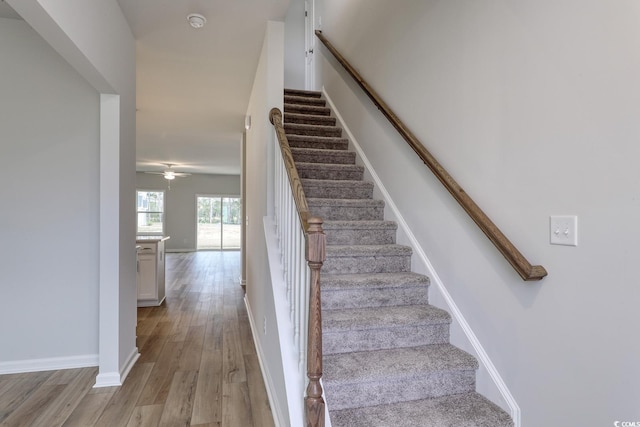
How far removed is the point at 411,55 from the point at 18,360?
3.84 metres

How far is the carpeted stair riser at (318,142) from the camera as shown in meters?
3.48

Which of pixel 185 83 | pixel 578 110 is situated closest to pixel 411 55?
pixel 578 110

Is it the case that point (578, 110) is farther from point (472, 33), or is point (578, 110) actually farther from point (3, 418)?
point (3, 418)

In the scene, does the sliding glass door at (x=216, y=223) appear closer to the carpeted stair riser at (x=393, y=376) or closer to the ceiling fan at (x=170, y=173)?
the ceiling fan at (x=170, y=173)

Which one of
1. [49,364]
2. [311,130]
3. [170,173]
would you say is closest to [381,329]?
[311,130]

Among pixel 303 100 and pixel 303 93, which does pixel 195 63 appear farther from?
pixel 303 93

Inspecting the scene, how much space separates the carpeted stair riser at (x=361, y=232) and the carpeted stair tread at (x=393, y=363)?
0.89m

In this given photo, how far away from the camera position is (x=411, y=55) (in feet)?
8.29

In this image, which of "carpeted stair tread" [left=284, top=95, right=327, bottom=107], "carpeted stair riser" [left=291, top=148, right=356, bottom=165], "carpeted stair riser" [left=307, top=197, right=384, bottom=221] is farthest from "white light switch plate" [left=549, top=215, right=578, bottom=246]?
"carpeted stair tread" [left=284, top=95, right=327, bottom=107]

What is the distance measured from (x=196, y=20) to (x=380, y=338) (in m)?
2.64

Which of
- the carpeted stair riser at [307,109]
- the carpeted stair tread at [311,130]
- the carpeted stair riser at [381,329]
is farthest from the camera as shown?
the carpeted stair riser at [307,109]

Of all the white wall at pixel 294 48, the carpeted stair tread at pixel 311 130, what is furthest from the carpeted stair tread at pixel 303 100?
the white wall at pixel 294 48

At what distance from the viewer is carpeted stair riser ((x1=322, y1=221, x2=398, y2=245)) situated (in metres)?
2.56

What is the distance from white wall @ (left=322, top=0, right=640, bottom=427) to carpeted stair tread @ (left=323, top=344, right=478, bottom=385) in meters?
0.14
